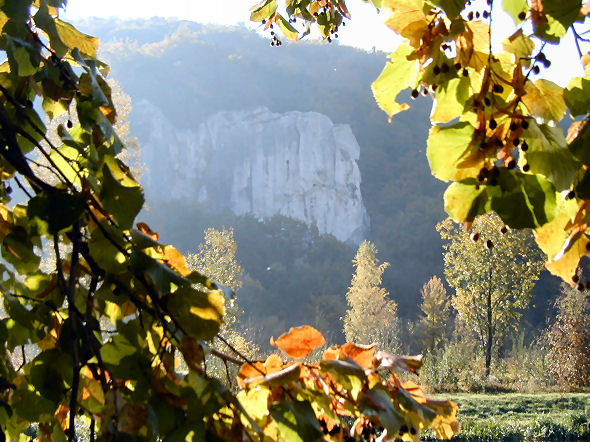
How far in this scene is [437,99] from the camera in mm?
688

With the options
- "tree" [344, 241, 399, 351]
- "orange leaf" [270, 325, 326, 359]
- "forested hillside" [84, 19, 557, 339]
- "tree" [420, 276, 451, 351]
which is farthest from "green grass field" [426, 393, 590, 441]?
"forested hillside" [84, 19, 557, 339]

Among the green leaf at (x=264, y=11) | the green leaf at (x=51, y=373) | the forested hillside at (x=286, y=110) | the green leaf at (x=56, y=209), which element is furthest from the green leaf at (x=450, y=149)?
the forested hillside at (x=286, y=110)

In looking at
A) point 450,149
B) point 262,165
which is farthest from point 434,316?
point 262,165

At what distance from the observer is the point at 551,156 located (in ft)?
1.88

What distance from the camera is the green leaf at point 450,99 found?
0.66 metres

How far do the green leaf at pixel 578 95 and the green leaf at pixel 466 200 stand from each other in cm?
11

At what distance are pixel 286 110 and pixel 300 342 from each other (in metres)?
46.8

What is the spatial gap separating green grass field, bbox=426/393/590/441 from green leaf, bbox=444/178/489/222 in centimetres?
572

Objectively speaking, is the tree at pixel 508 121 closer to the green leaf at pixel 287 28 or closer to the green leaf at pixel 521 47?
the green leaf at pixel 521 47

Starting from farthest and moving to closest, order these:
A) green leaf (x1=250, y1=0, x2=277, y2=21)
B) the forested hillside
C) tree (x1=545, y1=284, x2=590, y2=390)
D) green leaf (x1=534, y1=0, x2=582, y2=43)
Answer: the forested hillside < tree (x1=545, y1=284, x2=590, y2=390) < green leaf (x1=250, y1=0, x2=277, y2=21) < green leaf (x1=534, y1=0, x2=582, y2=43)

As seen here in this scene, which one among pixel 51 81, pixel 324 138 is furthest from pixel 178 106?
pixel 51 81

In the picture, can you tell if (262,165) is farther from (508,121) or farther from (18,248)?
(508,121)

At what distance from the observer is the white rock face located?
41.5 meters

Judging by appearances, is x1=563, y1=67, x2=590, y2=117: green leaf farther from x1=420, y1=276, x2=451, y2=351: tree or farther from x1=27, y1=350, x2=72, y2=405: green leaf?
x1=420, y1=276, x2=451, y2=351: tree
